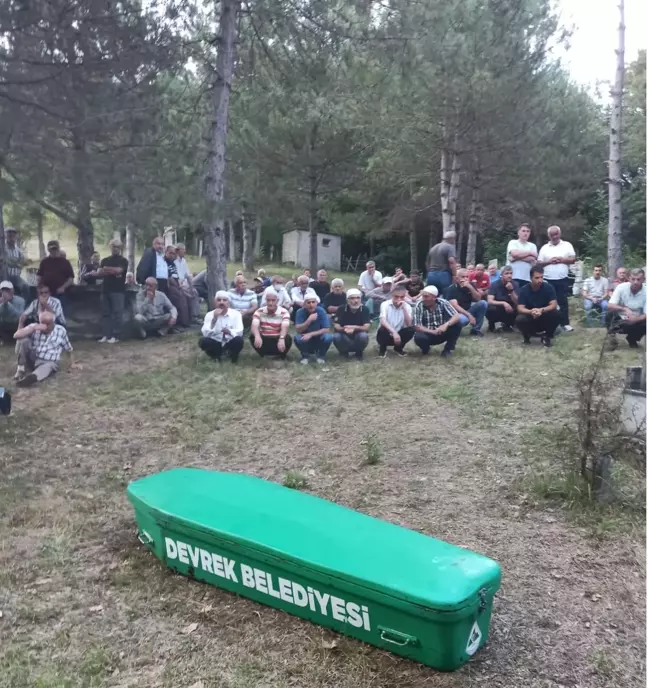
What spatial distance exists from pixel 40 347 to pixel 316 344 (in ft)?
10.8

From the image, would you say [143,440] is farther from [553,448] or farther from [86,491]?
[553,448]

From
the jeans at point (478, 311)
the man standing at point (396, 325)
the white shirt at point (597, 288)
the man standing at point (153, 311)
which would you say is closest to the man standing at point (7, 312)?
the man standing at point (153, 311)

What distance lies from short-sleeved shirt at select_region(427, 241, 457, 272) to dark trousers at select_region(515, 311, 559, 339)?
1672 millimetres

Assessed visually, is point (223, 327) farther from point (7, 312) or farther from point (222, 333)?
point (7, 312)

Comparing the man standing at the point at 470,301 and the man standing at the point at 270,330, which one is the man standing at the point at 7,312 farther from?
the man standing at the point at 470,301

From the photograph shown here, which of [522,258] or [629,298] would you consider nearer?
[629,298]

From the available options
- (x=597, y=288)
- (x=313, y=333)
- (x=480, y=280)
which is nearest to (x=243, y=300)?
(x=313, y=333)

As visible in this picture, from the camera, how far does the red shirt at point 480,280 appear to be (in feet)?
37.9

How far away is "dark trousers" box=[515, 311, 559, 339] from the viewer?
8891mm

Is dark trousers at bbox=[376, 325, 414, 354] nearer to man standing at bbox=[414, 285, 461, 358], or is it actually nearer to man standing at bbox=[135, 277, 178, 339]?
man standing at bbox=[414, 285, 461, 358]

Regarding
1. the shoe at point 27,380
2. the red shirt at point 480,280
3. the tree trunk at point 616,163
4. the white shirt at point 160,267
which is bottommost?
the shoe at point 27,380

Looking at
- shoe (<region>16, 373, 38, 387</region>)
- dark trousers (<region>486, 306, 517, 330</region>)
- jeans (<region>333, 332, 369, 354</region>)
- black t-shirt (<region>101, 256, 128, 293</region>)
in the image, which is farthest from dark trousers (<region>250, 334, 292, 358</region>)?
dark trousers (<region>486, 306, 517, 330</region>)

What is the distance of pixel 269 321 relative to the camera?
8453mm

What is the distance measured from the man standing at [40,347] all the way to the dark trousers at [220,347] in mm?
1678
